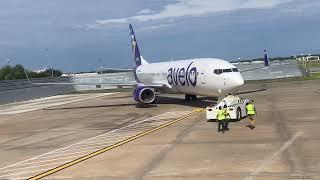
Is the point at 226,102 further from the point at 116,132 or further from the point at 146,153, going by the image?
the point at 146,153

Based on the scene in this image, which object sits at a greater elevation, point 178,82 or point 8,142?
point 178,82

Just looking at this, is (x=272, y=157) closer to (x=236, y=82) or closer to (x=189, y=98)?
(x=236, y=82)

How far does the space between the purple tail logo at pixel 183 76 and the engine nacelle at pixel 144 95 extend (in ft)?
7.35

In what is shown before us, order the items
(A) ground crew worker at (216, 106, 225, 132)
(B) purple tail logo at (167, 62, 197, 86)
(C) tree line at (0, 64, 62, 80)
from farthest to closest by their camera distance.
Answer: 1. (C) tree line at (0, 64, 62, 80)
2. (B) purple tail logo at (167, 62, 197, 86)
3. (A) ground crew worker at (216, 106, 225, 132)

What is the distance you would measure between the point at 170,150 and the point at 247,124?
8.77 metres

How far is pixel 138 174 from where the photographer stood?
55.7ft

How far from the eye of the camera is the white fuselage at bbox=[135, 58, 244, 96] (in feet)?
120

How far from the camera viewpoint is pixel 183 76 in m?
42.5

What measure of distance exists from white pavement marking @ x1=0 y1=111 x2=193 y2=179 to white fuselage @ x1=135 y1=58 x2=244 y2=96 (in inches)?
218

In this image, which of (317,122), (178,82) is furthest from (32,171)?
(178,82)

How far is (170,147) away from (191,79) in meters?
19.0

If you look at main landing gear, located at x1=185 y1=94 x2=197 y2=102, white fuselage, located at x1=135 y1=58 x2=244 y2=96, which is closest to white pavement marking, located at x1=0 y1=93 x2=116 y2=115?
white fuselage, located at x1=135 y1=58 x2=244 y2=96

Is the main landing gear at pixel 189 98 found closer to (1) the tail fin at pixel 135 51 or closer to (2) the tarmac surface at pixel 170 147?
(2) the tarmac surface at pixel 170 147

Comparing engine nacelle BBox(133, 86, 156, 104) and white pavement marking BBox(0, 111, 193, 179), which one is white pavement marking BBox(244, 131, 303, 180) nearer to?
white pavement marking BBox(0, 111, 193, 179)
